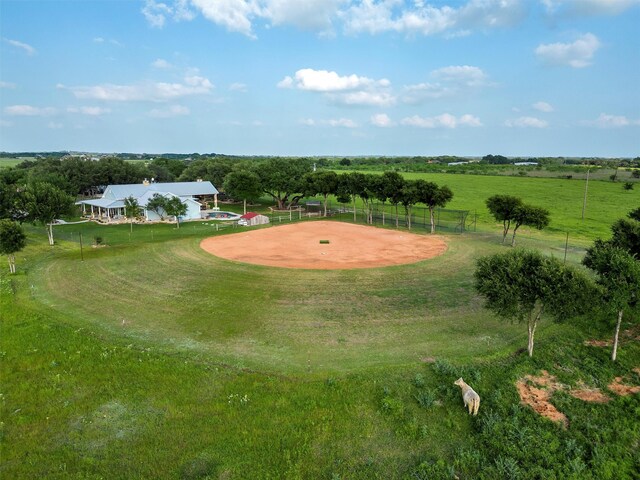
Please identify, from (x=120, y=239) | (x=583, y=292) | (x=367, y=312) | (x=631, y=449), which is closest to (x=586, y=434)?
(x=631, y=449)

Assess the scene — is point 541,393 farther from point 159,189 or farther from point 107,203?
point 159,189

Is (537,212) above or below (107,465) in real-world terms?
above

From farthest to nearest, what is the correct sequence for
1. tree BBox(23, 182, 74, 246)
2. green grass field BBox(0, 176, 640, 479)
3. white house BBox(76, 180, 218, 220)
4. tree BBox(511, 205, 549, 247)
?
white house BBox(76, 180, 218, 220)
tree BBox(23, 182, 74, 246)
tree BBox(511, 205, 549, 247)
green grass field BBox(0, 176, 640, 479)

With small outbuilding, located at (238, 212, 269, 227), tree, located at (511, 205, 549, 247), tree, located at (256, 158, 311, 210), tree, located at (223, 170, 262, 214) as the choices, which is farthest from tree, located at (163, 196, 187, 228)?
tree, located at (511, 205, 549, 247)

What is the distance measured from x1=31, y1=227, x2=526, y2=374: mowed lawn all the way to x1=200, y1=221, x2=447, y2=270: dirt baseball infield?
2397 mm

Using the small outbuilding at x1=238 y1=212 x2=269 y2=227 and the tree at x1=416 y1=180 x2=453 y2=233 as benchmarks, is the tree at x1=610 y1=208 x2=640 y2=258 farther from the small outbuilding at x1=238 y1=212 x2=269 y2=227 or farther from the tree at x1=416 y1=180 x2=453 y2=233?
the small outbuilding at x1=238 y1=212 x2=269 y2=227

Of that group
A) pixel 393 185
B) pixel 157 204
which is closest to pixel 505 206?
pixel 393 185

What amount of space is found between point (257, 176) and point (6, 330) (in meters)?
52.0

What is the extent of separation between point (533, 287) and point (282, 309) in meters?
13.4

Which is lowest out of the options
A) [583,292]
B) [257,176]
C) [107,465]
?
[107,465]

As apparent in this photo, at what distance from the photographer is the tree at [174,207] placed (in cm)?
5577

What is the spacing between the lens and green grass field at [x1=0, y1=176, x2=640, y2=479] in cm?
1165

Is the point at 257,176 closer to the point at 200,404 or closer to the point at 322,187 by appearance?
the point at 322,187

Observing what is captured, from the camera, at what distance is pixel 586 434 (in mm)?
12766
